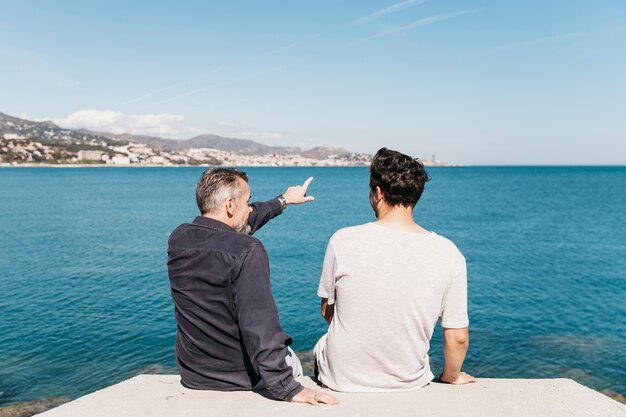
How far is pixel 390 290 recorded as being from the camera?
11.4ft

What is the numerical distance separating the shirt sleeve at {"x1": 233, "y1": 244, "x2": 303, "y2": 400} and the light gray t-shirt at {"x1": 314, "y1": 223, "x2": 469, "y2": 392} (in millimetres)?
483

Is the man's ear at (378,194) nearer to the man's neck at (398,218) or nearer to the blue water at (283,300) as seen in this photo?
the man's neck at (398,218)

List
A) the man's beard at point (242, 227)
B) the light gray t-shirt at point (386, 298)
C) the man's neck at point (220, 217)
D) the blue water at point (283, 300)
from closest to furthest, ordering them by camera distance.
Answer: the light gray t-shirt at point (386, 298)
the man's neck at point (220, 217)
the man's beard at point (242, 227)
the blue water at point (283, 300)

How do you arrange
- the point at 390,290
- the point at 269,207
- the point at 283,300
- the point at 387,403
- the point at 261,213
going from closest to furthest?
the point at 390,290 → the point at 387,403 → the point at 261,213 → the point at 269,207 → the point at 283,300

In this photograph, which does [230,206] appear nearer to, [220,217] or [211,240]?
[220,217]

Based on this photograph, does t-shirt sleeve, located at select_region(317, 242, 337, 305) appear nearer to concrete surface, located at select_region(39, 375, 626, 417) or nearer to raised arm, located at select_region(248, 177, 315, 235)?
concrete surface, located at select_region(39, 375, 626, 417)

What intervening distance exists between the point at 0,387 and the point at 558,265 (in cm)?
Result: 2798

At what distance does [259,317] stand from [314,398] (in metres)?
0.80

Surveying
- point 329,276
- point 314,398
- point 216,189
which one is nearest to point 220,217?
point 216,189

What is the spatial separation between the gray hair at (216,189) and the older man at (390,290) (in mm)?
986

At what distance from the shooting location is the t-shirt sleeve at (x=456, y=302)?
140 inches

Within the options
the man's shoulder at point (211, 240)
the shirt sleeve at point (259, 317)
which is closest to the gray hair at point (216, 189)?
the man's shoulder at point (211, 240)

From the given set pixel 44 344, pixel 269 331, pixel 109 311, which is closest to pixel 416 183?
pixel 269 331

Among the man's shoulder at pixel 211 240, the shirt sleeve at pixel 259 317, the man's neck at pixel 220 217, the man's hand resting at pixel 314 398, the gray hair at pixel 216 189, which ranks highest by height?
the gray hair at pixel 216 189
